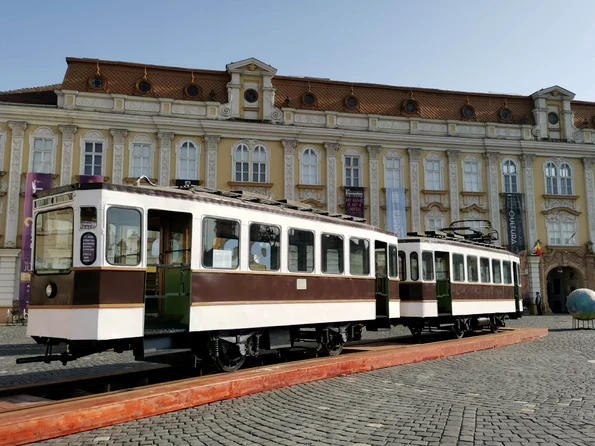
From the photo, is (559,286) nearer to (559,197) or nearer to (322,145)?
(559,197)

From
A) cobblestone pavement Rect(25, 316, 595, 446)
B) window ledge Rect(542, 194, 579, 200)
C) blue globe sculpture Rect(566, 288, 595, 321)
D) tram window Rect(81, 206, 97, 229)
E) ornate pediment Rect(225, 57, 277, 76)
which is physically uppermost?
ornate pediment Rect(225, 57, 277, 76)

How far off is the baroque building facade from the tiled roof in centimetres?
7

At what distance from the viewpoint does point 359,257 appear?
1340cm

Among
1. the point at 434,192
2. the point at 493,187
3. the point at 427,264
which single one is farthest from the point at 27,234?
the point at 493,187

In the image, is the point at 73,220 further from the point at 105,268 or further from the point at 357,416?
the point at 357,416

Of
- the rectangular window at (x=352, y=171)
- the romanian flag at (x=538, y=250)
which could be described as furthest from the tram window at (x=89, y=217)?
the romanian flag at (x=538, y=250)

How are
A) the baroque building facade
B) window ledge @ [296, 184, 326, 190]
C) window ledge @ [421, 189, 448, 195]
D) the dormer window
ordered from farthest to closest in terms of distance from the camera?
window ledge @ [421, 189, 448, 195], the dormer window, window ledge @ [296, 184, 326, 190], the baroque building facade

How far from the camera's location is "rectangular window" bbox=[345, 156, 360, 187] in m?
31.1

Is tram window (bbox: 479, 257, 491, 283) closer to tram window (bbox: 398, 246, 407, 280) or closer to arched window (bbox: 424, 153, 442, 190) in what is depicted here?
tram window (bbox: 398, 246, 407, 280)

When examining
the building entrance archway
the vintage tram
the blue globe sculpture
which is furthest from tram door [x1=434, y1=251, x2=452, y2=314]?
the building entrance archway

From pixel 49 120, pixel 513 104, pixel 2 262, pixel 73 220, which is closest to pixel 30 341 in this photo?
pixel 2 262

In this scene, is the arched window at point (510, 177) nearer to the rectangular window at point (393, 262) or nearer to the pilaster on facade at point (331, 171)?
the pilaster on facade at point (331, 171)

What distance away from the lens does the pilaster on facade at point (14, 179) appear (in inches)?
1053

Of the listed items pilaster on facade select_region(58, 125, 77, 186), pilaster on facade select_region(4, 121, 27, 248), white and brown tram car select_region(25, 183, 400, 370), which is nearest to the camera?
white and brown tram car select_region(25, 183, 400, 370)
